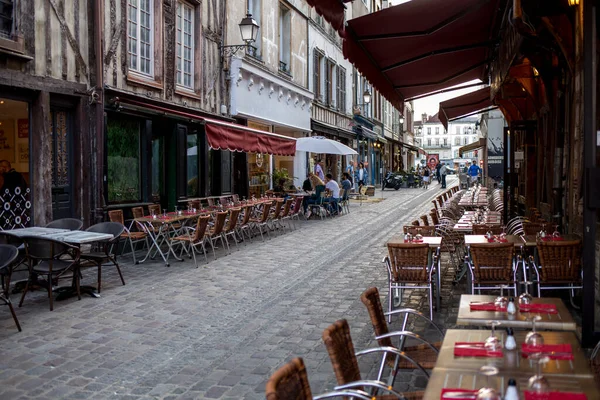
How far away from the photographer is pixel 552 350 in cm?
298

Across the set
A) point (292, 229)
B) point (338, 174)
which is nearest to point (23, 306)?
point (292, 229)

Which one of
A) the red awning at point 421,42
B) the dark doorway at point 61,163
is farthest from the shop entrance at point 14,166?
the red awning at point 421,42

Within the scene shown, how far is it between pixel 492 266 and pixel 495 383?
368cm

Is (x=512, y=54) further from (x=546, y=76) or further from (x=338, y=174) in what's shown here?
(x=338, y=174)

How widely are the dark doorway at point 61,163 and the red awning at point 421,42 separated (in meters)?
5.33

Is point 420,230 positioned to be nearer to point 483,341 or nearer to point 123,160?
point 483,341

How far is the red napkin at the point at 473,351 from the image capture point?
2945 millimetres

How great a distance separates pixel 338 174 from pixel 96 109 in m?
19.3

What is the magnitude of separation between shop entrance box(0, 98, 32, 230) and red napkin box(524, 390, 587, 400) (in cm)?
845

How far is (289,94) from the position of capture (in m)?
21.2

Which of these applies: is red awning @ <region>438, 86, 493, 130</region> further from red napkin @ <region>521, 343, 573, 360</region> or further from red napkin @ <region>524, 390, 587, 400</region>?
red napkin @ <region>524, 390, 587, 400</region>

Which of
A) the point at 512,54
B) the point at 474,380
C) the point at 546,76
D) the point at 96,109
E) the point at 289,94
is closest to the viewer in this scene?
the point at 474,380

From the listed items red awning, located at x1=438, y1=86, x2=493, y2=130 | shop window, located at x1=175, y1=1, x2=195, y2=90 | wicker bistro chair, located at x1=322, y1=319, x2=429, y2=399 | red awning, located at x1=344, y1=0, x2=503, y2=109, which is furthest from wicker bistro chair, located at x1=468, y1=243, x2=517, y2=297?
shop window, located at x1=175, y1=1, x2=195, y2=90

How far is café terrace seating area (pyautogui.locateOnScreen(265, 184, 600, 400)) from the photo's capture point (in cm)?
249
